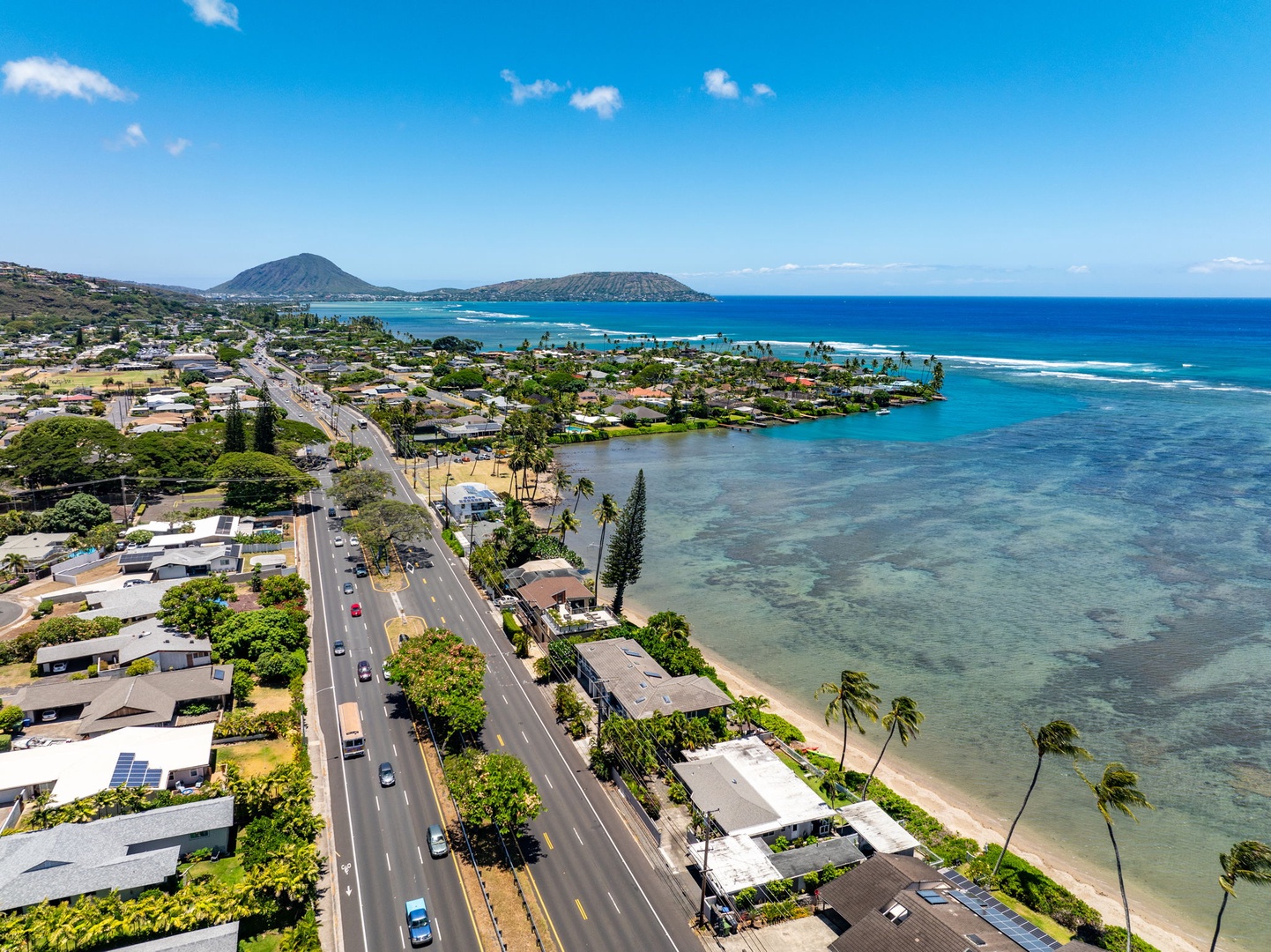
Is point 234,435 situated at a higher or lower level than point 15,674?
higher

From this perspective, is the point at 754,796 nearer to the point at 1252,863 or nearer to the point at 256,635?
the point at 1252,863

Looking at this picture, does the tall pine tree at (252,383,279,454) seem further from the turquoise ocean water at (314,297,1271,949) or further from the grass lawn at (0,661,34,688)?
the grass lawn at (0,661,34,688)

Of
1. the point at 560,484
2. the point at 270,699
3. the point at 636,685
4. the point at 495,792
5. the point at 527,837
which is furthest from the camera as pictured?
the point at 560,484

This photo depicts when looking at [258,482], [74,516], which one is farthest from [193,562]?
[258,482]

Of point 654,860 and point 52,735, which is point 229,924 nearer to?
point 654,860

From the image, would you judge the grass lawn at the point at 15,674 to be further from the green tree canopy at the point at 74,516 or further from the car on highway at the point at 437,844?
the car on highway at the point at 437,844

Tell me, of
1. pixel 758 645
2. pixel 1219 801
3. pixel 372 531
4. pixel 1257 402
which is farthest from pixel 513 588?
pixel 1257 402

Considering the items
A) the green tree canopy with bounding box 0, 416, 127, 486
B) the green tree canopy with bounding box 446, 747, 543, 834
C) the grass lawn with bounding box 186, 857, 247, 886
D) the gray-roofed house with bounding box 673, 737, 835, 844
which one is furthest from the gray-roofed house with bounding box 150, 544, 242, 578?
the gray-roofed house with bounding box 673, 737, 835, 844
